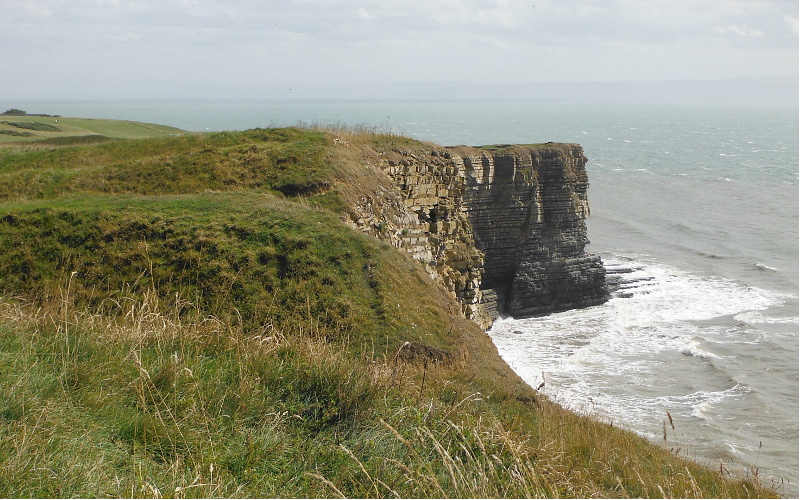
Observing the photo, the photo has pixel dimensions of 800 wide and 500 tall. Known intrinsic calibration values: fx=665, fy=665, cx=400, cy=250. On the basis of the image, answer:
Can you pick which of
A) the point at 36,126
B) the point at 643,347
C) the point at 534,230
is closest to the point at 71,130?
the point at 36,126

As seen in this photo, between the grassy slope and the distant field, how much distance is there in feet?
62.8

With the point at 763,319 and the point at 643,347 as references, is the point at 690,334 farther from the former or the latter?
the point at 763,319

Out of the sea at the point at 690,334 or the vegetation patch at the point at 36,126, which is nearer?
the sea at the point at 690,334

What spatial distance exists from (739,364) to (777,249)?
74.9 feet

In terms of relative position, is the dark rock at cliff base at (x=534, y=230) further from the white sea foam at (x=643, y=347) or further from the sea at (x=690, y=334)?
the sea at (x=690, y=334)

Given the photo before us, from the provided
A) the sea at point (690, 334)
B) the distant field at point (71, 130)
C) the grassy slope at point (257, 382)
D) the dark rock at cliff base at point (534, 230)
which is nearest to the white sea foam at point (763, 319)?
the sea at point (690, 334)

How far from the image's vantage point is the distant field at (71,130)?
34.0 meters

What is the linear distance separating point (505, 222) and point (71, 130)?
28.5 metres

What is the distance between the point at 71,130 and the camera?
42.0 metres

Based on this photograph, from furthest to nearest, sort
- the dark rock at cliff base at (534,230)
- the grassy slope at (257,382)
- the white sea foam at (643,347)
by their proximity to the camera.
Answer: the dark rock at cliff base at (534,230) → the white sea foam at (643,347) → the grassy slope at (257,382)

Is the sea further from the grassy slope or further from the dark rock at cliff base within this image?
the grassy slope

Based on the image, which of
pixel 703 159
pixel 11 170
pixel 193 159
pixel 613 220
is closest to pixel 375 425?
pixel 193 159

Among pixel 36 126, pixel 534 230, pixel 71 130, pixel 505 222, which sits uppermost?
pixel 36 126

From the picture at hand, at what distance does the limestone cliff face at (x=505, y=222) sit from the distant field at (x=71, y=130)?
1776 cm
